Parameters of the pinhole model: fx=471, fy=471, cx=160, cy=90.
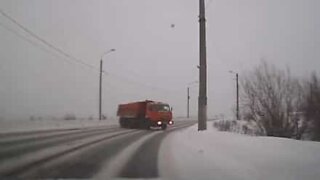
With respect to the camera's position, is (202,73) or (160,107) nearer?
(202,73)

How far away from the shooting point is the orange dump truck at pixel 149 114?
161ft

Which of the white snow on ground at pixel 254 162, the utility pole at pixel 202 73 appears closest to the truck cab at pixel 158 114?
the utility pole at pixel 202 73

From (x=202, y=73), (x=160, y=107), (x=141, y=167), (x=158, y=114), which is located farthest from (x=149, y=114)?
(x=141, y=167)

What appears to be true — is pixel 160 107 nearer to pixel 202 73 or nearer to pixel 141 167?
pixel 202 73

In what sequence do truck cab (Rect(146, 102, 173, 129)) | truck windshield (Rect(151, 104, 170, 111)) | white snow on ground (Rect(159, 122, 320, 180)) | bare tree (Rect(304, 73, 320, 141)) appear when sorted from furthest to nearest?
truck windshield (Rect(151, 104, 170, 111)), truck cab (Rect(146, 102, 173, 129)), bare tree (Rect(304, 73, 320, 141)), white snow on ground (Rect(159, 122, 320, 180))

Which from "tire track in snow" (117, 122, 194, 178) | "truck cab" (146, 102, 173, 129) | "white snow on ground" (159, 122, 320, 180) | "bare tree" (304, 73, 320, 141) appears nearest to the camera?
"white snow on ground" (159, 122, 320, 180)

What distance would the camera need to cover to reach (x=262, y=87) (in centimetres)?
3247

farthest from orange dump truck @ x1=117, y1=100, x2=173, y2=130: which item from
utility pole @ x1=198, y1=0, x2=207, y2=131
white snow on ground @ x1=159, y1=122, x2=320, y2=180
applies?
white snow on ground @ x1=159, y1=122, x2=320, y2=180

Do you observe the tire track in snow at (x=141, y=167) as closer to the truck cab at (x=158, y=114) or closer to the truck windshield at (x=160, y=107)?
the truck cab at (x=158, y=114)

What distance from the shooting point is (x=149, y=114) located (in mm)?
48812

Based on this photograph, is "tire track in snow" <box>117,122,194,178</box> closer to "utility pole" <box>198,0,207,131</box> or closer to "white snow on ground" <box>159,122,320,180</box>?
"white snow on ground" <box>159,122,320,180</box>

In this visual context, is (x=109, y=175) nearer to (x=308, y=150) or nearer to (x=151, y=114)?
(x=308, y=150)

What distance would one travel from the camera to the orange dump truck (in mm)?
48969

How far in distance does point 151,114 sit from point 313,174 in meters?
39.3
